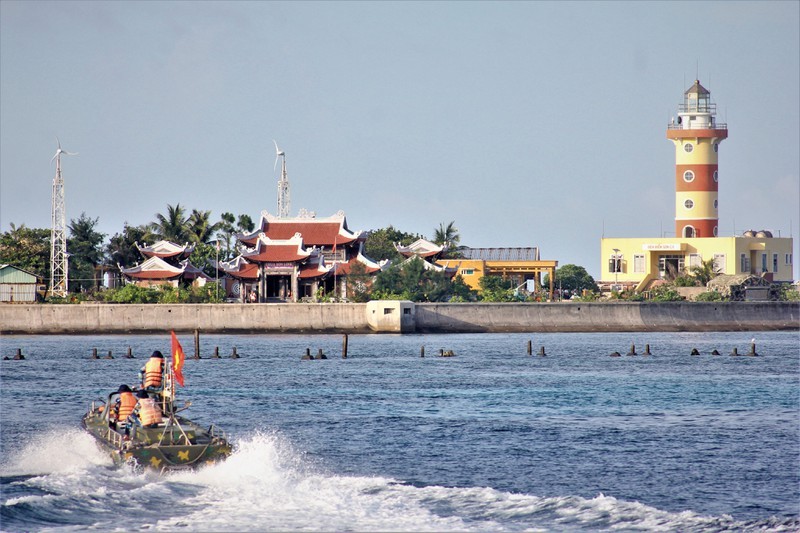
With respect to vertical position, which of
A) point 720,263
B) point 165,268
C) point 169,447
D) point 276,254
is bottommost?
point 169,447

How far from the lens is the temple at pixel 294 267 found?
327ft

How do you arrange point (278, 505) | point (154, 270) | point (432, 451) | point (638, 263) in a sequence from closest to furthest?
point (278, 505) < point (432, 451) < point (154, 270) < point (638, 263)

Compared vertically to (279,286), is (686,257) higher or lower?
higher

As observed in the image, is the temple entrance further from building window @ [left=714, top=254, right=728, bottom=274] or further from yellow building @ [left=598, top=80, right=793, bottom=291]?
building window @ [left=714, top=254, right=728, bottom=274]

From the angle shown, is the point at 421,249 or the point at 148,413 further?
the point at 421,249

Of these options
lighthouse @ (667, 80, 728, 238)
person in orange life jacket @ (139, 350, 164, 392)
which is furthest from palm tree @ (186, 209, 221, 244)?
person in orange life jacket @ (139, 350, 164, 392)

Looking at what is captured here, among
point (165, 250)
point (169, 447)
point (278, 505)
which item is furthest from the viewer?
point (165, 250)

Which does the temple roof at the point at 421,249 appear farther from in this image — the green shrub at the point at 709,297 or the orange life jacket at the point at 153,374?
the orange life jacket at the point at 153,374

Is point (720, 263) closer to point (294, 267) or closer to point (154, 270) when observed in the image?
point (294, 267)

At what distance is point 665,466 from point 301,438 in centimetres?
1077

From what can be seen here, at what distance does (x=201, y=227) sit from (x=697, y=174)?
49599mm

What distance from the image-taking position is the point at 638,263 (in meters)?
110

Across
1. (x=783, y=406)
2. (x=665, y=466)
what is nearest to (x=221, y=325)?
(x=783, y=406)

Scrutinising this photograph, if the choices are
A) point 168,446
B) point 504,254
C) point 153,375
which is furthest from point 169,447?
point 504,254
